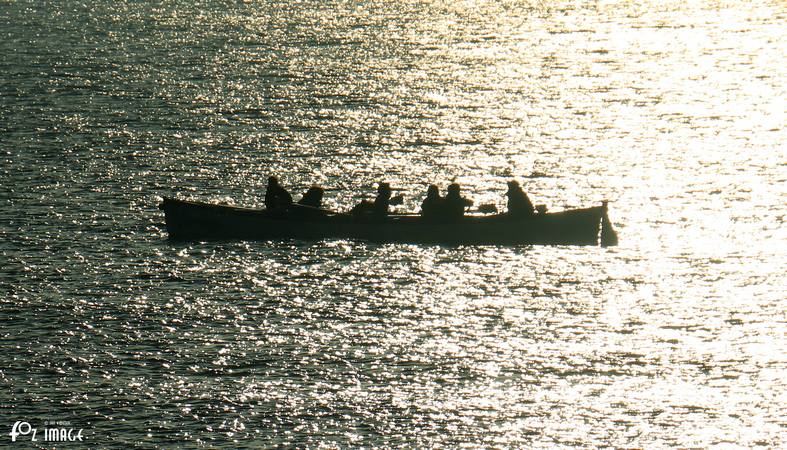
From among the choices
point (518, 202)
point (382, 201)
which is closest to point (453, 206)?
point (518, 202)

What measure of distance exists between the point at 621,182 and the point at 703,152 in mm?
8782

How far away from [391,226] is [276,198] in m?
4.05

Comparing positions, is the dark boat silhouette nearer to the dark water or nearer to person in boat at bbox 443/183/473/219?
person in boat at bbox 443/183/473/219

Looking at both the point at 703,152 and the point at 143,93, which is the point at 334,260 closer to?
the point at 703,152

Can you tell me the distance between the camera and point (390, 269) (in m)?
47.6

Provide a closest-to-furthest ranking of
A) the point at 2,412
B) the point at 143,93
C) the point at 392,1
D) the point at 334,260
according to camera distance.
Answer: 1. the point at 2,412
2. the point at 334,260
3. the point at 143,93
4. the point at 392,1

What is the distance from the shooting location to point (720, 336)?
4072 centimetres

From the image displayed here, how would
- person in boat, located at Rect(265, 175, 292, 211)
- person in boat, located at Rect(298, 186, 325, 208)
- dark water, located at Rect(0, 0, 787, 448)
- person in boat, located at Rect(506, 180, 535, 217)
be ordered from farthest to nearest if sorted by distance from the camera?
1. person in boat, located at Rect(298, 186, 325, 208)
2. person in boat, located at Rect(265, 175, 292, 211)
3. person in boat, located at Rect(506, 180, 535, 217)
4. dark water, located at Rect(0, 0, 787, 448)

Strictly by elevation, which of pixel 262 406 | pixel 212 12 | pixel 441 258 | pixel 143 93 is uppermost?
pixel 212 12

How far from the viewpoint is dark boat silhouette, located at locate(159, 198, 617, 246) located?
4966 centimetres

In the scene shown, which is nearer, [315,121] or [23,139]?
[23,139]

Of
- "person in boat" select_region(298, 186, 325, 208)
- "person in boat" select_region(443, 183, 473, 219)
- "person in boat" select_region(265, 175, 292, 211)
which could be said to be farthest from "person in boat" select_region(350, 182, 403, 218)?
"person in boat" select_region(265, 175, 292, 211)

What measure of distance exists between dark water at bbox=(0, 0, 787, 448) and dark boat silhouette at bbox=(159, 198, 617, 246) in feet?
1.78

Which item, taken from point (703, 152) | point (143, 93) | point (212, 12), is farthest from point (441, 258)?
point (212, 12)
